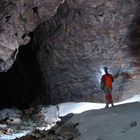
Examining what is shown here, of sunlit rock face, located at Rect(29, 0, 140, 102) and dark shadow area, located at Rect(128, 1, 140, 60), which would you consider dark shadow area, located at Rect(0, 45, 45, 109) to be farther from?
dark shadow area, located at Rect(128, 1, 140, 60)

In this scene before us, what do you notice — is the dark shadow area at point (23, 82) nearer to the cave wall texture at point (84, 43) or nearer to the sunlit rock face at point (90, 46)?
the cave wall texture at point (84, 43)

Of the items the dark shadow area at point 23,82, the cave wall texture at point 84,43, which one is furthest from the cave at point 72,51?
the dark shadow area at point 23,82

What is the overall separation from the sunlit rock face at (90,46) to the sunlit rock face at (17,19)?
1.68m

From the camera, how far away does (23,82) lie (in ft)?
72.0

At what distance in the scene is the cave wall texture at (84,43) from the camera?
14.7m

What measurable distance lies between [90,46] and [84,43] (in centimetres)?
36

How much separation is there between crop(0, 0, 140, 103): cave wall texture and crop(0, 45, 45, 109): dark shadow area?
6.43ft

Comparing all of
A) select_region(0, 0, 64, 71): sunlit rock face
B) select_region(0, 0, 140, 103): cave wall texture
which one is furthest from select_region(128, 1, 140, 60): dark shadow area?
select_region(0, 0, 64, 71): sunlit rock face

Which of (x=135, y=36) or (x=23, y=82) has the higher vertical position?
(x=23, y=82)

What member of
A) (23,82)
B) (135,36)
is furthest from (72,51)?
(23,82)

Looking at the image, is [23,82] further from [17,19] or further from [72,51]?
[17,19]

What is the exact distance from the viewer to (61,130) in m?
9.27

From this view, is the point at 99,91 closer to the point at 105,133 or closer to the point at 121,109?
the point at 121,109

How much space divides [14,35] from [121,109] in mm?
6385
